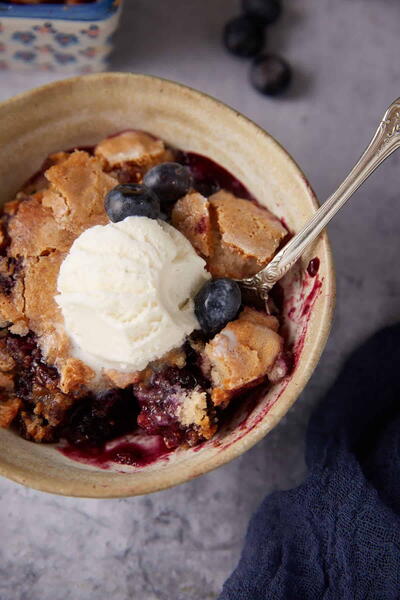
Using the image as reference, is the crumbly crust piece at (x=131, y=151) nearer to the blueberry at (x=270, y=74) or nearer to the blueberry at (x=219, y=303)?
the blueberry at (x=219, y=303)

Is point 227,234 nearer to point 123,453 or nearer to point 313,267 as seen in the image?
point 313,267

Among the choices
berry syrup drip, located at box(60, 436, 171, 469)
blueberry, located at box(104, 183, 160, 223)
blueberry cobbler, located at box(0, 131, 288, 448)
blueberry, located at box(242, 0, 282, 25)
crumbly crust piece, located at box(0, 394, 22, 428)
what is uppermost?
blueberry, located at box(242, 0, 282, 25)

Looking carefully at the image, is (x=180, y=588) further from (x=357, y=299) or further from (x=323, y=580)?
(x=357, y=299)

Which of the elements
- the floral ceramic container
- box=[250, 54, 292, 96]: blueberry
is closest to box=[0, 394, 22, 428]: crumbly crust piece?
the floral ceramic container

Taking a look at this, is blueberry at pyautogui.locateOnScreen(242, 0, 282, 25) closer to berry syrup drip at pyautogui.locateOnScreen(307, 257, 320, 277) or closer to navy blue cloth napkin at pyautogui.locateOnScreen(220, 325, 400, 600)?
berry syrup drip at pyautogui.locateOnScreen(307, 257, 320, 277)

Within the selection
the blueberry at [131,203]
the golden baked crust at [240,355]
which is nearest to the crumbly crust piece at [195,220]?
the blueberry at [131,203]

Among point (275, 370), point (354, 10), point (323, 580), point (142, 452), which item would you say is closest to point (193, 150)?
point (275, 370)

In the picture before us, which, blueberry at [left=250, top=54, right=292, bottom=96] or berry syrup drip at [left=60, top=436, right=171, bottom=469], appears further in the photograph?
blueberry at [left=250, top=54, right=292, bottom=96]

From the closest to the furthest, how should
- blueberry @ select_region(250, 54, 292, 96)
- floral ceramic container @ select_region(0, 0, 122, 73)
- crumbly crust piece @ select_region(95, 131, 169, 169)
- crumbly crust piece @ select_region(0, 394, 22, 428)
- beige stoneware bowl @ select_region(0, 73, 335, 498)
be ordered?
1. beige stoneware bowl @ select_region(0, 73, 335, 498)
2. crumbly crust piece @ select_region(0, 394, 22, 428)
3. crumbly crust piece @ select_region(95, 131, 169, 169)
4. floral ceramic container @ select_region(0, 0, 122, 73)
5. blueberry @ select_region(250, 54, 292, 96)
